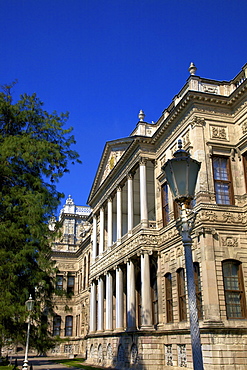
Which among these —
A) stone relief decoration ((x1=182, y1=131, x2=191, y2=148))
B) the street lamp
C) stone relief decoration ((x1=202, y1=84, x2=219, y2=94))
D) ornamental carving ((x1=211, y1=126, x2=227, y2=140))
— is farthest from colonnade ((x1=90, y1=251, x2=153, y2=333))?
the street lamp

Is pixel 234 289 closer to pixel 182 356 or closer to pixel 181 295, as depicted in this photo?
pixel 181 295

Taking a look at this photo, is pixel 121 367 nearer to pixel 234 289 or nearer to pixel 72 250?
pixel 234 289

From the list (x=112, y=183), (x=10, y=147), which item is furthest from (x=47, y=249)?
(x=112, y=183)

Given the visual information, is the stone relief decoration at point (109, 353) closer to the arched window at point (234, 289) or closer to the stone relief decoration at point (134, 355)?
the stone relief decoration at point (134, 355)

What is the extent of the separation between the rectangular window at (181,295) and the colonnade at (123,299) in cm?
277

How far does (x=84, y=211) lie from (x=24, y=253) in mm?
46894

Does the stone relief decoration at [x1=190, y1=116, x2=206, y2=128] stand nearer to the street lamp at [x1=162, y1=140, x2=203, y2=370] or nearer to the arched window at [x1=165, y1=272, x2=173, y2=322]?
the arched window at [x1=165, y1=272, x2=173, y2=322]

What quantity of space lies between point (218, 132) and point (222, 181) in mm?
2817

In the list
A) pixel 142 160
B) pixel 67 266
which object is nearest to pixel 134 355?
pixel 142 160

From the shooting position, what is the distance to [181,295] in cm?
2128

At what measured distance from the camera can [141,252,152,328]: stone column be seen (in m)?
23.0

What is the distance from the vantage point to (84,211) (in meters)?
62.0

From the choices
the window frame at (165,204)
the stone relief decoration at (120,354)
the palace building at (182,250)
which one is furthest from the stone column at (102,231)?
the window frame at (165,204)

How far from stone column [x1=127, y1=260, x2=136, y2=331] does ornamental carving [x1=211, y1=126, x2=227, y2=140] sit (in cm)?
1037
